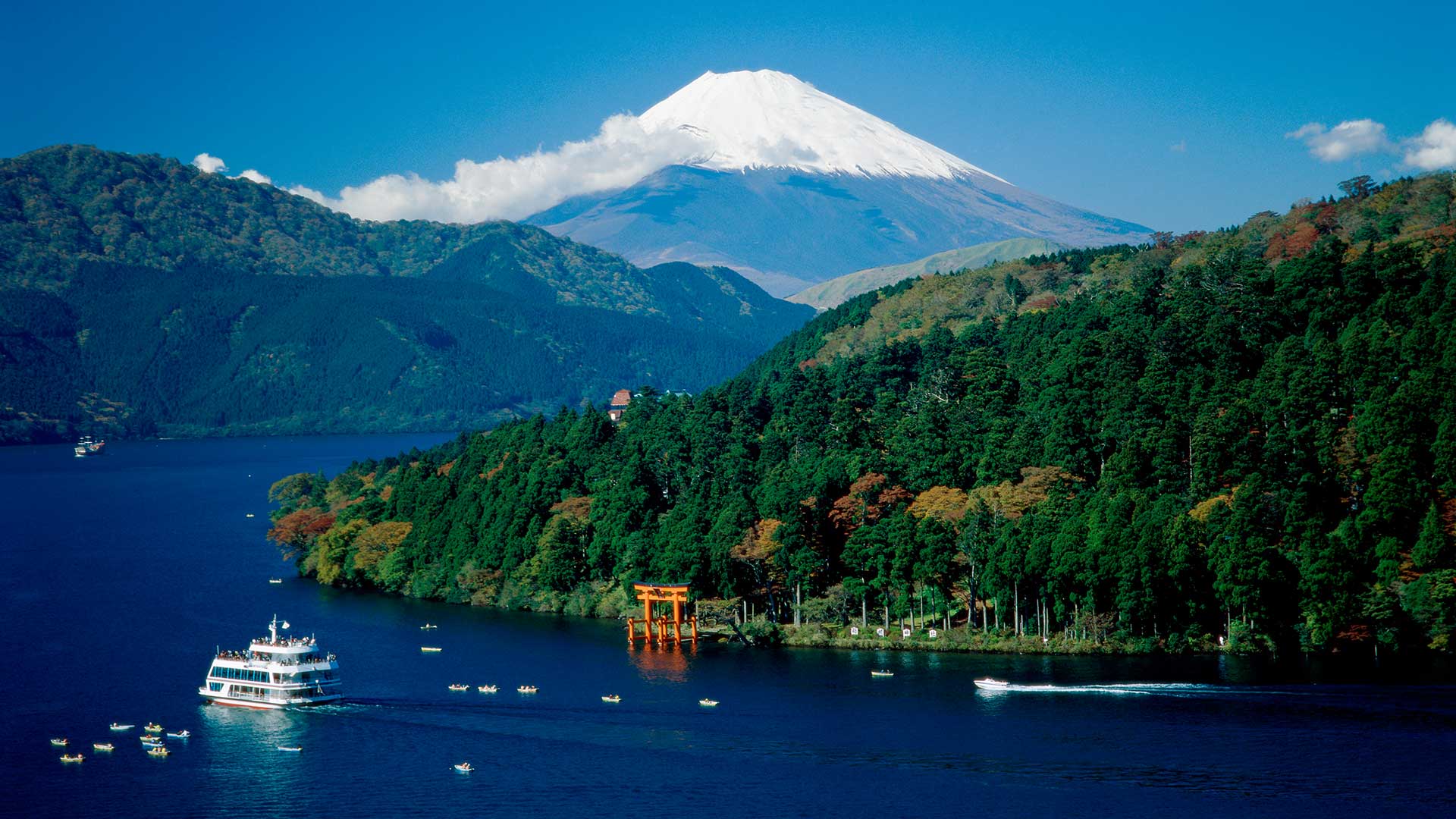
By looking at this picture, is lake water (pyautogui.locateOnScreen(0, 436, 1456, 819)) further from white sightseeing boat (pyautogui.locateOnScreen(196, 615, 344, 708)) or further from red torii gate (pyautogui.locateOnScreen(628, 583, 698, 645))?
red torii gate (pyautogui.locateOnScreen(628, 583, 698, 645))

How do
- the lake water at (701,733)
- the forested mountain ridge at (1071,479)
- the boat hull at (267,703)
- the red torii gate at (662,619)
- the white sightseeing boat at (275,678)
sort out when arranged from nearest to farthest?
the lake water at (701,733) < the boat hull at (267,703) < the white sightseeing boat at (275,678) < the forested mountain ridge at (1071,479) < the red torii gate at (662,619)

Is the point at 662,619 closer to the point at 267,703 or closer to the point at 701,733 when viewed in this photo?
the point at 701,733

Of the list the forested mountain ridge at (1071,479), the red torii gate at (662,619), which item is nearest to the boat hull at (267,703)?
the red torii gate at (662,619)

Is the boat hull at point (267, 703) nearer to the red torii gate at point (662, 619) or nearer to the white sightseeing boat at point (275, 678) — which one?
the white sightseeing boat at point (275, 678)

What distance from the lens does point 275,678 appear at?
54250 mm

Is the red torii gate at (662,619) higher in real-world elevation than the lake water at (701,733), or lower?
higher

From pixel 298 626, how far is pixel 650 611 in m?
17.9

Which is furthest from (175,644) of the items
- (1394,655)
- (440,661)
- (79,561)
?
(1394,655)

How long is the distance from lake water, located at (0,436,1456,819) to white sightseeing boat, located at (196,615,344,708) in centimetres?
96

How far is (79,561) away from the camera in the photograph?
95562mm

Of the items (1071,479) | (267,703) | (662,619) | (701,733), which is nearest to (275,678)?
(267,703)

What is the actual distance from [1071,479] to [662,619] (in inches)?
789

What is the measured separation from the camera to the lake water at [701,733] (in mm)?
42562

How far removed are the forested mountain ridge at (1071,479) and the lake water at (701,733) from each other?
3.81m
